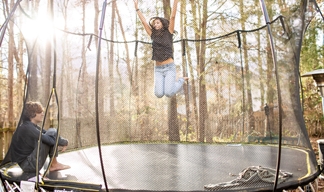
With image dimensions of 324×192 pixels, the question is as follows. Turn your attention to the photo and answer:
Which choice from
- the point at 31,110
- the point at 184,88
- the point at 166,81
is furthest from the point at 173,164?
the point at 31,110

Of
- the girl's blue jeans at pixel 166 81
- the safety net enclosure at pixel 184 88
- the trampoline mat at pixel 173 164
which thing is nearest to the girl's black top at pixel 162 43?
the girl's blue jeans at pixel 166 81

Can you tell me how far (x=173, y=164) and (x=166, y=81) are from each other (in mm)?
719

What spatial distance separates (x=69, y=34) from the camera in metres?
2.56

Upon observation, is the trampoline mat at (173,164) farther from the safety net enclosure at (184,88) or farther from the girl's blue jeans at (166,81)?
the girl's blue jeans at (166,81)

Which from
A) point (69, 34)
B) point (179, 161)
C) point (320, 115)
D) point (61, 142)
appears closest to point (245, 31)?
point (179, 161)

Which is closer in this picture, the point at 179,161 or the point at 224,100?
the point at 179,161

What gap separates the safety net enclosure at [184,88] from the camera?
231cm

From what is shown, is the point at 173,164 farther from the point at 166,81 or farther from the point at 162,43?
the point at 162,43

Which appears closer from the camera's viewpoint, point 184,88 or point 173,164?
point 173,164

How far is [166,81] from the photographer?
2.37m

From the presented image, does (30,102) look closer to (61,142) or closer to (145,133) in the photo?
(61,142)

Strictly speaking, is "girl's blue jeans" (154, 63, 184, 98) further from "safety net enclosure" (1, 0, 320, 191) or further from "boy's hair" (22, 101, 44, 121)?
"boy's hair" (22, 101, 44, 121)

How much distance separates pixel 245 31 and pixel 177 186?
191 centimetres

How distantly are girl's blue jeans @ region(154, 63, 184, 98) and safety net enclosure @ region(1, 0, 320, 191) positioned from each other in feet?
1.38
